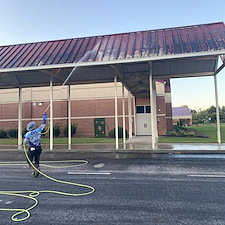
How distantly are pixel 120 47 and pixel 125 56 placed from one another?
1.36 meters

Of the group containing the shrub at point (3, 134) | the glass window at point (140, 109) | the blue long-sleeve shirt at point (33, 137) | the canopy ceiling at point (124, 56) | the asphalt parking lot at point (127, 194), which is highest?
the canopy ceiling at point (124, 56)

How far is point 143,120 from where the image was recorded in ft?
63.3

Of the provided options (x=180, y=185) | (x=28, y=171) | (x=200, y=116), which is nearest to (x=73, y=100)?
(x=28, y=171)

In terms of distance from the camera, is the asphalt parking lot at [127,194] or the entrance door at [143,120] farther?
the entrance door at [143,120]

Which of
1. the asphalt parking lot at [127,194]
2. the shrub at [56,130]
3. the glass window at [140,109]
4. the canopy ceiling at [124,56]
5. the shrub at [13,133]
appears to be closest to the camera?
the asphalt parking lot at [127,194]

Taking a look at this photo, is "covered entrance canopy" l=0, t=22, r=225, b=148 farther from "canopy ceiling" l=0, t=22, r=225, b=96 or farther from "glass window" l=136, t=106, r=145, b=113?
"glass window" l=136, t=106, r=145, b=113

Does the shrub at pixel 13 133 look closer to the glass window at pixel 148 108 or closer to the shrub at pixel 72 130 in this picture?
the shrub at pixel 72 130

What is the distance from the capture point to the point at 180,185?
16.1 ft

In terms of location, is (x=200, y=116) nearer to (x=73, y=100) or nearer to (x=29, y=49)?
(x=73, y=100)

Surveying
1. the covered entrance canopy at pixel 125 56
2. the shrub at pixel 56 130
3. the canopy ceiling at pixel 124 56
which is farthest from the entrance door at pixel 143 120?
the shrub at pixel 56 130

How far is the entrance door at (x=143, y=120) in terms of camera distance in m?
19.1

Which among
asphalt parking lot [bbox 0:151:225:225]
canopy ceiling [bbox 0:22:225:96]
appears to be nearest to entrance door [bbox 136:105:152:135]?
canopy ceiling [bbox 0:22:225:96]

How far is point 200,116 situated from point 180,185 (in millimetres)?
65743

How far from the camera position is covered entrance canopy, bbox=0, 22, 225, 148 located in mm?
9258
